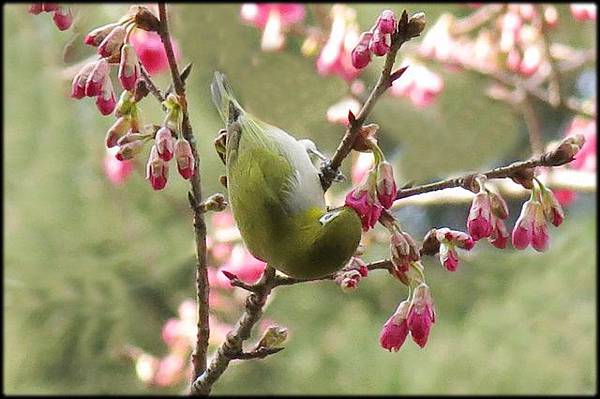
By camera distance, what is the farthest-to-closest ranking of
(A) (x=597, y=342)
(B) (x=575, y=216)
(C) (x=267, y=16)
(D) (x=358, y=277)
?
1. (B) (x=575, y=216)
2. (A) (x=597, y=342)
3. (C) (x=267, y=16)
4. (D) (x=358, y=277)

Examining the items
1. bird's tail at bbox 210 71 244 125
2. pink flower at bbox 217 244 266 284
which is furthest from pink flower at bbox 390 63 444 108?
bird's tail at bbox 210 71 244 125

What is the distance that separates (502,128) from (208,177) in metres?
0.37

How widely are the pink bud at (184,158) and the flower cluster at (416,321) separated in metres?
0.09

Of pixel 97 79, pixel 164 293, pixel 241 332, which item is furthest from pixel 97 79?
pixel 164 293

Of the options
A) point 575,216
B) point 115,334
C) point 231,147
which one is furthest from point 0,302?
point 231,147

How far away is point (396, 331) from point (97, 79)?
142 mm

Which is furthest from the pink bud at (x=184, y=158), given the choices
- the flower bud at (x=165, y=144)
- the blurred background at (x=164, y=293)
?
the blurred background at (x=164, y=293)

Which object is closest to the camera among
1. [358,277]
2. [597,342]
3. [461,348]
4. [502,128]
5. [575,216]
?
[358,277]

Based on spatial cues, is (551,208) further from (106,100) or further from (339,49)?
(339,49)

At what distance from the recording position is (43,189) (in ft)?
4.85

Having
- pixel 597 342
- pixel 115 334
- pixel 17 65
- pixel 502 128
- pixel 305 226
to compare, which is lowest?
pixel 115 334

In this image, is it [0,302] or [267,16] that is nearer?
[267,16]

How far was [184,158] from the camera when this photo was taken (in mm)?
323

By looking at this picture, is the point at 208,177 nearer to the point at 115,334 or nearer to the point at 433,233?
the point at 115,334
